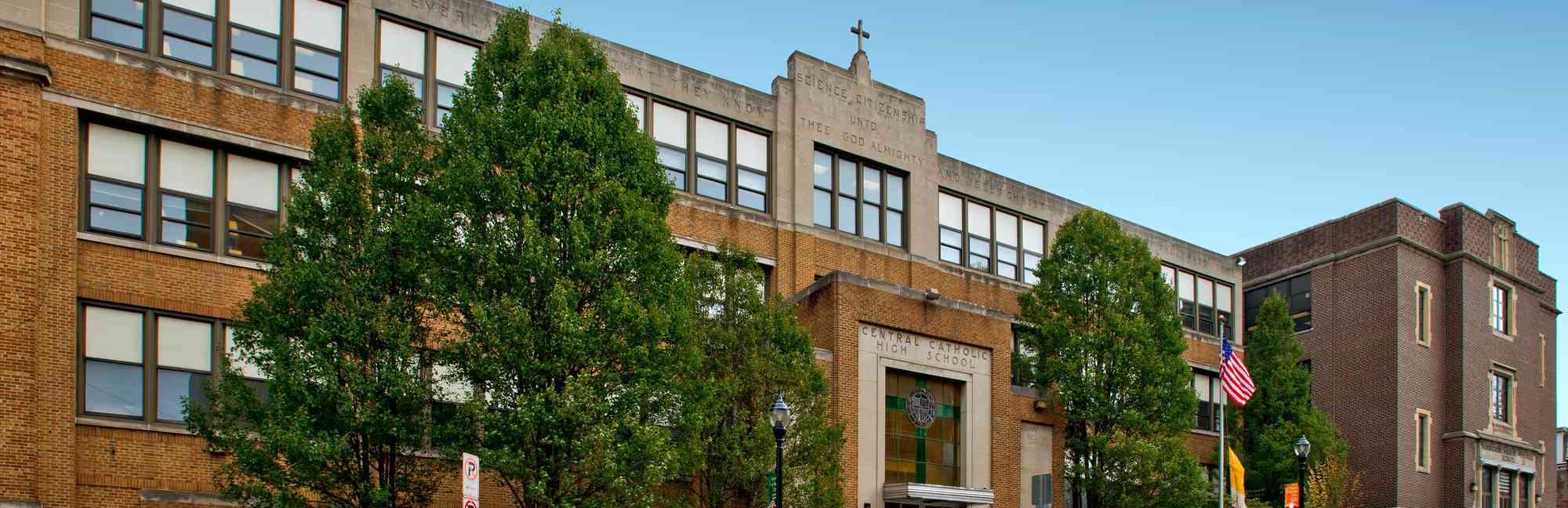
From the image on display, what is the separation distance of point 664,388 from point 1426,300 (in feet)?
121

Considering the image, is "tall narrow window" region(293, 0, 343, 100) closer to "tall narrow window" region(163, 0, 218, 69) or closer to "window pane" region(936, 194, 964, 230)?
"tall narrow window" region(163, 0, 218, 69)

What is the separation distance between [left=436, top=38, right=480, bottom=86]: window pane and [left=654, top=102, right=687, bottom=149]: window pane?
4.65 metres

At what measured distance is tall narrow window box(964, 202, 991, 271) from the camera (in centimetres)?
3953

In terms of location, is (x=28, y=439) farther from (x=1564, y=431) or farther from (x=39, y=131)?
(x=1564, y=431)

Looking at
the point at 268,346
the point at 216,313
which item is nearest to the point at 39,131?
the point at 216,313

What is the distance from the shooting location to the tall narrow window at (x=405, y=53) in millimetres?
29094

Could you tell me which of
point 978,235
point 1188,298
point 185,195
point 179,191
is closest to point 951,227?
point 978,235

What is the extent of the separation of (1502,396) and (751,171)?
111ft

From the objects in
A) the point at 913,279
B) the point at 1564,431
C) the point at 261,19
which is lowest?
the point at 1564,431

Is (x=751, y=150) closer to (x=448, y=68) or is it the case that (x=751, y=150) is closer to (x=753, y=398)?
(x=448, y=68)

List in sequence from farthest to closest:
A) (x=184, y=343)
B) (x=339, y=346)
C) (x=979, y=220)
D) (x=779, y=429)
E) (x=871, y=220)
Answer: (x=979, y=220)
(x=871, y=220)
(x=184, y=343)
(x=779, y=429)
(x=339, y=346)

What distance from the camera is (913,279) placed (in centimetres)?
3709

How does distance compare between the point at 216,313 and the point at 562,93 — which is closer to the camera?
the point at 562,93

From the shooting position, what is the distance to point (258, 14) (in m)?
27.3
